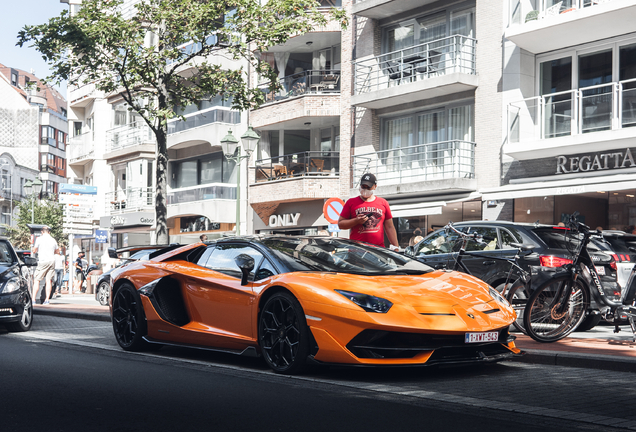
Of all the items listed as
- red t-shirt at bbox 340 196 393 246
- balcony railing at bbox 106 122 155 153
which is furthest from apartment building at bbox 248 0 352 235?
red t-shirt at bbox 340 196 393 246

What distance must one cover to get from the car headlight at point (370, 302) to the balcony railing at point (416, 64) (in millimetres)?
17500

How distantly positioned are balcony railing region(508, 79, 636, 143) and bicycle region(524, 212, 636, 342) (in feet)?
→ 38.1

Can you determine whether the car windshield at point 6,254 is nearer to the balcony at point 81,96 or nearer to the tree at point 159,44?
the tree at point 159,44

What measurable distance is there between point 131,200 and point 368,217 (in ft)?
106

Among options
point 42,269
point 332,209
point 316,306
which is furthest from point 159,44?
point 316,306

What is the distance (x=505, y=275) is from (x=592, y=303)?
7.00 ft

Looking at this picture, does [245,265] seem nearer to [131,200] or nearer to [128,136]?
[131,200]

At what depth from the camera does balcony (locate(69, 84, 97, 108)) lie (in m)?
45.9

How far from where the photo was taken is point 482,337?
6570mm

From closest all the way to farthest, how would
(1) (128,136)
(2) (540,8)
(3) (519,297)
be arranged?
1. (3) (519,297)
2. (2) (540,8)
3. (1) (128,136)

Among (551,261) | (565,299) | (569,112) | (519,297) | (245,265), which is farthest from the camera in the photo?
(569,112)

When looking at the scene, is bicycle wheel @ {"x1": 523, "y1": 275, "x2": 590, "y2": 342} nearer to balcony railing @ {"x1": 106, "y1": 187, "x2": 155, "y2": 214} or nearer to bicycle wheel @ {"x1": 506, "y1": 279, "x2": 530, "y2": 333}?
bicycle wheel @ {"x1": 506, "y1": 279, "x2": 530, "y2": 333}

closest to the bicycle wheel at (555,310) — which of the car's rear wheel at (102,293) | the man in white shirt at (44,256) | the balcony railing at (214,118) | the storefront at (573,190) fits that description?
the storefront at (573,190)

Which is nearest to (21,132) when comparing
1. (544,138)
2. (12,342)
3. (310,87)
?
(310,87)
